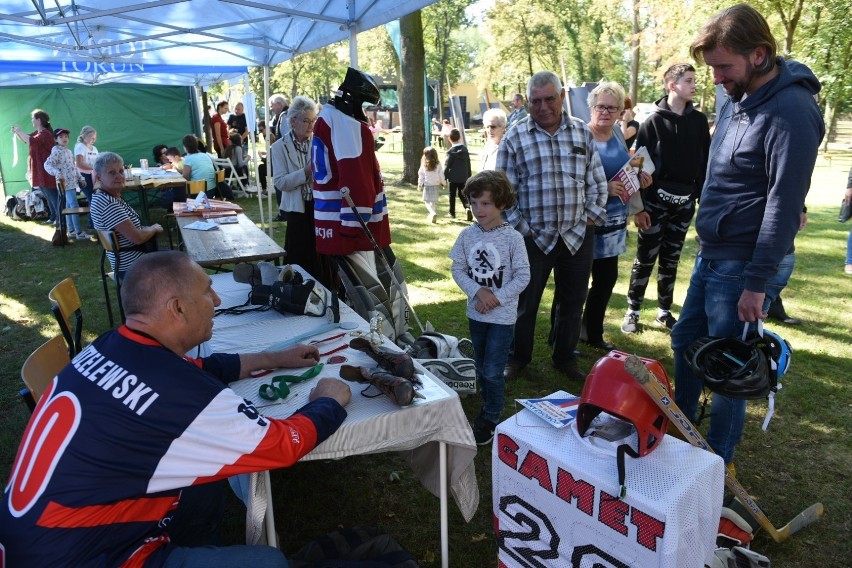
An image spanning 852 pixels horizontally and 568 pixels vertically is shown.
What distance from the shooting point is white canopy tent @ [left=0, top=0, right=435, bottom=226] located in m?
5.17

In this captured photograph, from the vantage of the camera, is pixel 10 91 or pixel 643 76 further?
pixel 643 76

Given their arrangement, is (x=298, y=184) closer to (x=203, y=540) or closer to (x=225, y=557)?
(x=203, y=540)

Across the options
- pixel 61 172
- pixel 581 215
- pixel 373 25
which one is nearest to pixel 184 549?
pixel 581 215

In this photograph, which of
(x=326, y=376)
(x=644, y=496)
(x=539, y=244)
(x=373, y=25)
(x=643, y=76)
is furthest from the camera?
(x=643, y=76)

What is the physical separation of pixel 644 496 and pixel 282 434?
101 centimetres

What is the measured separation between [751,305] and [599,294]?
2.18 metres

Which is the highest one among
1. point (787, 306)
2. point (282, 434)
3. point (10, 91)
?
point (10, 91)

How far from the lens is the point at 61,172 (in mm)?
8969

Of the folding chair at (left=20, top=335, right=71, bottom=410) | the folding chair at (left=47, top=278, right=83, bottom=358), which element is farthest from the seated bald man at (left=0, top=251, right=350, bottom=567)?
the folding chair at (left=47, top=278, right=83, bottom=358)

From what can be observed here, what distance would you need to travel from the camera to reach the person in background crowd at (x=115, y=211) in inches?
177

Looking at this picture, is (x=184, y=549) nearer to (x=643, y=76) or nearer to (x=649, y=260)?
(x=649, y=260)

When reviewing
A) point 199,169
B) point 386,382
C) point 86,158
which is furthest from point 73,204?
point 386,382

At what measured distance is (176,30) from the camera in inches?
247

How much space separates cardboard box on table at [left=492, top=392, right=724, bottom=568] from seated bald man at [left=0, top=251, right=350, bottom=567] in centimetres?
71
